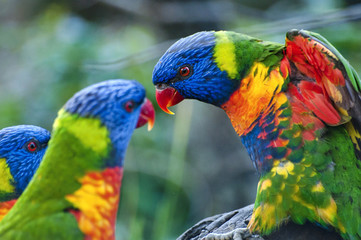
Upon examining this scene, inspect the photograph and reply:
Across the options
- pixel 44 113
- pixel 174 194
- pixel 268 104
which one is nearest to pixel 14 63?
pixel 44 113

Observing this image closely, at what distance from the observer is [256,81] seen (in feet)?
5.88

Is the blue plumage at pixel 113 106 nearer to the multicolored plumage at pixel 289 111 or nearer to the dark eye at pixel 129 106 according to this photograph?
the dark eye at pixel 129 106

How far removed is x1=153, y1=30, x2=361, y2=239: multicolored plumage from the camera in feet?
5.48

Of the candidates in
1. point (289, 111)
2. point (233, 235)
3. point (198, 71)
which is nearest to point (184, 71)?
point (198, 71)

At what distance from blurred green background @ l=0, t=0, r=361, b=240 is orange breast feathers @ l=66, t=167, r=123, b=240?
6.21 feet

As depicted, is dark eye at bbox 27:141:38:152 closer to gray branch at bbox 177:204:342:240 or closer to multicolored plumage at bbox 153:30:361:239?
multicolored plumage at bbox 153:30:361:239

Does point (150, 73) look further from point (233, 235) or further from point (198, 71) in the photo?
point (233, 235)

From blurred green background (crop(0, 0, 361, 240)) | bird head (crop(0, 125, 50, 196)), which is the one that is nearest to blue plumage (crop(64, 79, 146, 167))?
bird head (crop(0, 125, 50, 196))

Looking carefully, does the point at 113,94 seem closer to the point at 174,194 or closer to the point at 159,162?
the point at 174,194

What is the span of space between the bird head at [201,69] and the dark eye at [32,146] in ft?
1.72

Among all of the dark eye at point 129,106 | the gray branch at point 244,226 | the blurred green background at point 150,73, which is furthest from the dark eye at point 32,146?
the blurred green background at point 150,73

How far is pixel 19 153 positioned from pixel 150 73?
256cm

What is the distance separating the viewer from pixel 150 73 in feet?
13.8

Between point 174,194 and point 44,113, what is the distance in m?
1.50
